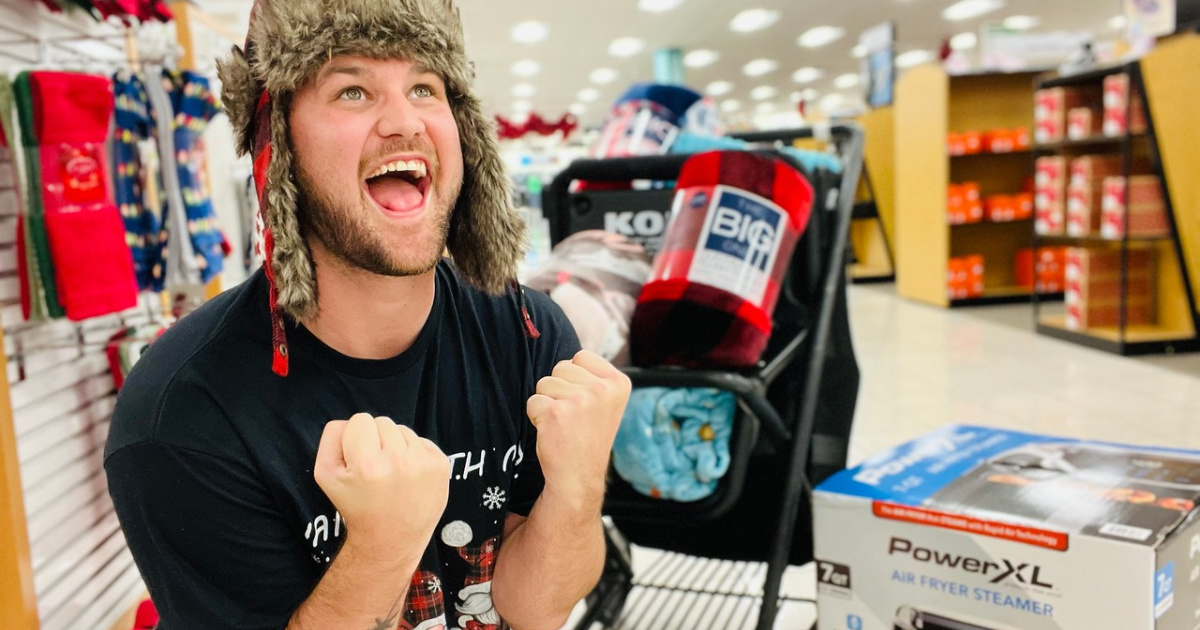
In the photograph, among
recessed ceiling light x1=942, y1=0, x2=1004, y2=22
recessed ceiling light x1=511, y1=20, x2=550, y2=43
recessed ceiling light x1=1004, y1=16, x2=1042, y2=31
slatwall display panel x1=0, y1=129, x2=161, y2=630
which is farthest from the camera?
recessed ceiling light x1=1004, y1=16, x2=1042, y2=31

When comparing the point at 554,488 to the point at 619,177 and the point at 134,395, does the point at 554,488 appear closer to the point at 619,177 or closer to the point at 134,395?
the point at 134,395

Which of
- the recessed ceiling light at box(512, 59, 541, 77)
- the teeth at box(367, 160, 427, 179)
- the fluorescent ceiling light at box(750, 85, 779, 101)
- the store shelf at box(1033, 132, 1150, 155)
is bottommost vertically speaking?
the teeth at box(367, 160, 427, 179)

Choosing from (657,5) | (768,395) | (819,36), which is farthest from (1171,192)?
(819,36)

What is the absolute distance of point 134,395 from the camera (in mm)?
975

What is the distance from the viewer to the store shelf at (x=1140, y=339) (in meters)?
5.57

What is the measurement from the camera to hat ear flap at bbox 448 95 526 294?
46.2 inches

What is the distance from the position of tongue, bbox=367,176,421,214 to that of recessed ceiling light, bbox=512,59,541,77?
15.6 metres

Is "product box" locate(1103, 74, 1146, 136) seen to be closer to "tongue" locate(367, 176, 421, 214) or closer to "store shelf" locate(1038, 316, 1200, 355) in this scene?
"store shelf" locate(1038, 316, 1200, 355)

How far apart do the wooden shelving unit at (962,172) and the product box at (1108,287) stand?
213 centimetres

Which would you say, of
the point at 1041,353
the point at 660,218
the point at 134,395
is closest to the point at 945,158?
the point at 1041,353

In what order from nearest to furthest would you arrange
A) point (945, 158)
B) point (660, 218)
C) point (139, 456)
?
point (139, 456) → point (660, 218) → point (945, 158)

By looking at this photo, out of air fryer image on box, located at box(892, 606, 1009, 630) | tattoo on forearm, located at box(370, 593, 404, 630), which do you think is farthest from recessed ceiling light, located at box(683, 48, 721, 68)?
tattoo on forearm, located at box(370, 593, 404, 630)

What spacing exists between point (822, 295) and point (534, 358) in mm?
802

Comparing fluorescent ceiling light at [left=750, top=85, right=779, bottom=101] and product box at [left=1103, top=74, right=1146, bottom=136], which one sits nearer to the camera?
product box at [left=1103, top=74, right=1146, bottom=136]
